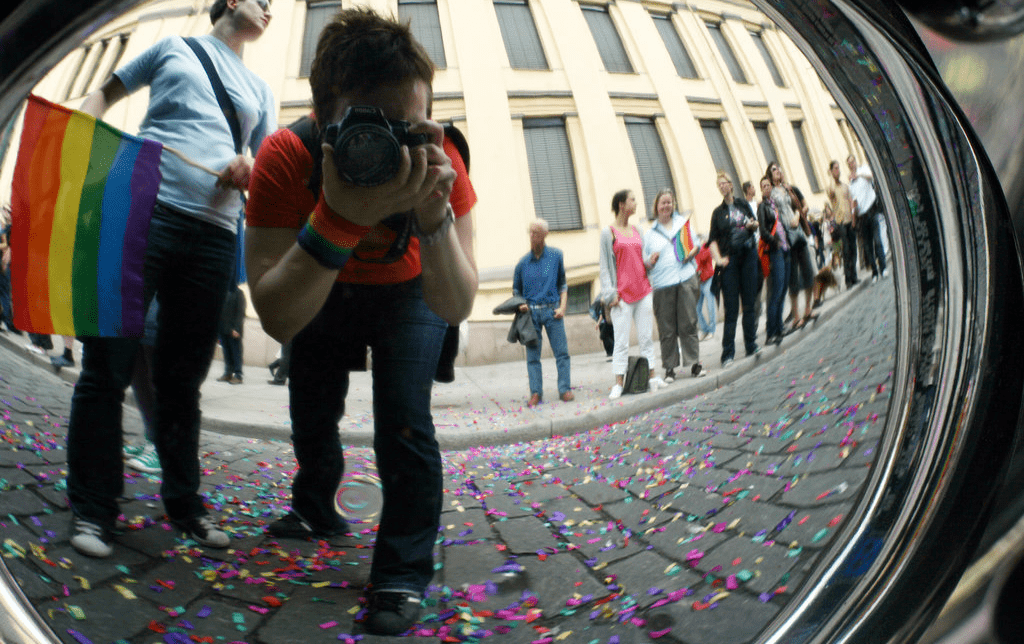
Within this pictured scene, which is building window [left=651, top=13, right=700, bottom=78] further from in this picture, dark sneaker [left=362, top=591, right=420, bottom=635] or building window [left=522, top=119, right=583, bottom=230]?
dark sneaker [left=362, top=591, right=420, bottom=635]

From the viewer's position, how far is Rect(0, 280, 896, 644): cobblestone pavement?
2.45 feet

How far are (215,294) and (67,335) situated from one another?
191mm

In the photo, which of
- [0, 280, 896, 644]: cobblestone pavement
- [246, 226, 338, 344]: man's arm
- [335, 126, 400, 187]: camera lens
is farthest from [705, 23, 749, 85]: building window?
[246, 226, 338, 344]: man's arm

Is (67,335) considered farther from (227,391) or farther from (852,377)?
(852,377)

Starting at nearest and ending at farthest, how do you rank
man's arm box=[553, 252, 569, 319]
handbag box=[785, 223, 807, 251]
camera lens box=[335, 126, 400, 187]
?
1. camera lens box=[335, 126, 400, 187]
2. man's arm box=[553, 252, 569, 319]
3. handbag box=[785, 223, 807, 251]

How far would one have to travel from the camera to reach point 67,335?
0.70m

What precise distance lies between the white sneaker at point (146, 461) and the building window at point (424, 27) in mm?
563

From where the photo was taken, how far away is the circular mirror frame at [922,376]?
724 mm

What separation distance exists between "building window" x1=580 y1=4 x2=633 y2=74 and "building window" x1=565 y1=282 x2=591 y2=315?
0.26 meters

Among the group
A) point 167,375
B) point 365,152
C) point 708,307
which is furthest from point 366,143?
point 708,307

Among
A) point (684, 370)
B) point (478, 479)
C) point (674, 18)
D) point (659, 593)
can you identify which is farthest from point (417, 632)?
point (674, 18)

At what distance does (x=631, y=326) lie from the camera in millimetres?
753

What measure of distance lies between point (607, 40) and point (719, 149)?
0.63 feet

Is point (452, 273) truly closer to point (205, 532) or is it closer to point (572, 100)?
point (572, 100)
